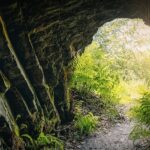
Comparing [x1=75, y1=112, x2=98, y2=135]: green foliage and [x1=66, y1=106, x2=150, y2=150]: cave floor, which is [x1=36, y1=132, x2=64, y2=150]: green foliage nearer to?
[x1=66, y1=106, x2=150, y2=150]: cave floor

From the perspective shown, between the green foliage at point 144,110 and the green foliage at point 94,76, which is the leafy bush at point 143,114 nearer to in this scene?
the green foliage at point 144,110

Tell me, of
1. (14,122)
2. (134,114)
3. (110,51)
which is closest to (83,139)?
(134,114)

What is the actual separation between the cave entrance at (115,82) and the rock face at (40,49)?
1.11 metres

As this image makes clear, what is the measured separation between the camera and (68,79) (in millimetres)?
9703

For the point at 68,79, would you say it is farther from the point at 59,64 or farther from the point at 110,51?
the point at 110,51

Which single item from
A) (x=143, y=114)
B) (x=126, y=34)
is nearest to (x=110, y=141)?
(x=143, y=114)

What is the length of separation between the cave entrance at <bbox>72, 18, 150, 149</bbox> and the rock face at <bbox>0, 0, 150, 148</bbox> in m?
1.11

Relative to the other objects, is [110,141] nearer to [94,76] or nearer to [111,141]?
[111,141]

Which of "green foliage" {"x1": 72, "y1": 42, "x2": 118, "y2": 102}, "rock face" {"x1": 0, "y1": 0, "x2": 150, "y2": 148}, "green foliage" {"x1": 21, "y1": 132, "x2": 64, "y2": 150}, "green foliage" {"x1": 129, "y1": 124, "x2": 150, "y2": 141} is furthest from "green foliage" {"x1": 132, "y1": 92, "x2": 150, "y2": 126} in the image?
"green foliage" {"x1": 72, "y1": 42, "x2": 118, "y2": 102}

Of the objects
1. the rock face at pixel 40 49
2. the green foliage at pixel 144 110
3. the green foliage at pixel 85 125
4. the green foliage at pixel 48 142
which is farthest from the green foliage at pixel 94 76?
the green foliage at pixel 144 110

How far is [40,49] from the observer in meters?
7.80

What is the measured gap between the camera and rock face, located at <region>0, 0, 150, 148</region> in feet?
21.9

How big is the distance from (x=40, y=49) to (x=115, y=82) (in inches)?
223

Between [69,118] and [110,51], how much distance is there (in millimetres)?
6396
